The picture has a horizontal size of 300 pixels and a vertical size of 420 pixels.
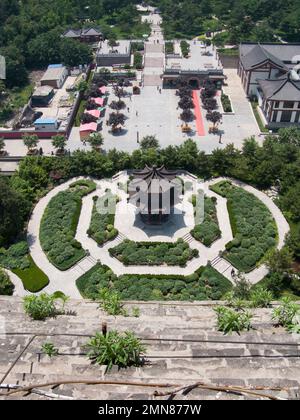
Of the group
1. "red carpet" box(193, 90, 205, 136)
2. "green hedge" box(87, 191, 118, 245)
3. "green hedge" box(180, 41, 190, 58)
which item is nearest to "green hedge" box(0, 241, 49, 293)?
"green hedge" box(87, 191, 118, 245)

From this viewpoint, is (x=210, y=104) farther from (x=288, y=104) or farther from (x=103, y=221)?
(x=103, y=221)

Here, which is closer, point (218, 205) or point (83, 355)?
point (83, 355)

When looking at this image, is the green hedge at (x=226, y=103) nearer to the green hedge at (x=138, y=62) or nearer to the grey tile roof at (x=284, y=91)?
the grey tile roof at (x=284, y=91)

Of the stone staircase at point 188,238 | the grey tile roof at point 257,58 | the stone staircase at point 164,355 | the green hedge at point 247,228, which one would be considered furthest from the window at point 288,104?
the stone staircase at point 164,355
